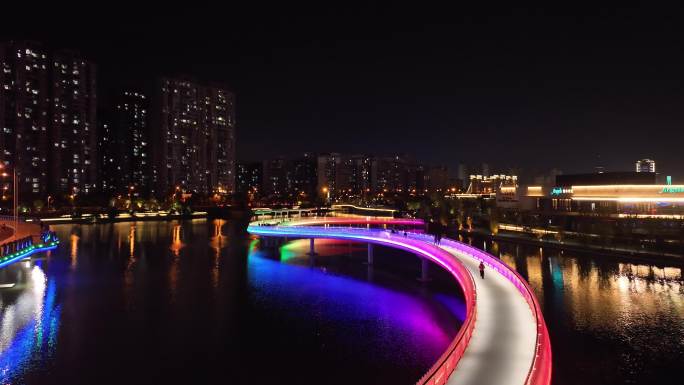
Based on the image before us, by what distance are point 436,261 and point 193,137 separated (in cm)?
12317

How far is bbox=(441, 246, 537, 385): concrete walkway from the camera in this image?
11.6m

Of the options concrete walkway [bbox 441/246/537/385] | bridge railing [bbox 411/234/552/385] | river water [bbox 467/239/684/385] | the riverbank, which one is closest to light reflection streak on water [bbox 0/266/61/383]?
concrete walkway [bbox 441/246/537/385]

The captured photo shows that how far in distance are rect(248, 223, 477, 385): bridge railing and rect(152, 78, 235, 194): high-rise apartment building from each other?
91.5m

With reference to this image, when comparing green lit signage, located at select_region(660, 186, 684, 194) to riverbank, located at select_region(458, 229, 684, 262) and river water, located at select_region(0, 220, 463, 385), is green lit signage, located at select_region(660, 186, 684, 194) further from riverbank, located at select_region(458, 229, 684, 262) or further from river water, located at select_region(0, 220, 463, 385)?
river water, located at select_region(0, 220, 463, 385)

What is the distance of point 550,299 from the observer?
2898 centimetres

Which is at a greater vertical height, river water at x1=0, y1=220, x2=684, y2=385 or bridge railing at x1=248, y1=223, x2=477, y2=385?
bridge railing at x1=248, y1=223, x2=477, y2=385

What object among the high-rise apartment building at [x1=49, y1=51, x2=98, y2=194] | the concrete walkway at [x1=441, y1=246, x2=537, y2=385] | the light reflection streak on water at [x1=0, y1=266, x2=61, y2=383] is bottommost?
the light reflection streak on water at [x1=0, y1=266, x2=61, y2=383]

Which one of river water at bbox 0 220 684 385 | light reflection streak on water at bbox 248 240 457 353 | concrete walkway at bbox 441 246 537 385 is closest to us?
concrete walkway at bbox 441 246 537 385

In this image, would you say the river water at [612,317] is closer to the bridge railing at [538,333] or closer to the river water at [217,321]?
the bridge railing at [538,333]

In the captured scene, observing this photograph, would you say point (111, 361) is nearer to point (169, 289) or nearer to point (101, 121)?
point (169, 289)

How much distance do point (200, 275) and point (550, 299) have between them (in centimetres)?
2618

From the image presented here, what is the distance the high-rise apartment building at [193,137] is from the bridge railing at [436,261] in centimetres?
9153

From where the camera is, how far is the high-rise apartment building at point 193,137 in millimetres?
133625

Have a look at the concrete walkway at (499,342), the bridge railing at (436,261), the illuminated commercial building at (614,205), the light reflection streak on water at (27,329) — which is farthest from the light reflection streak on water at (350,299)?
the illuminated commercial building at (614,205)
